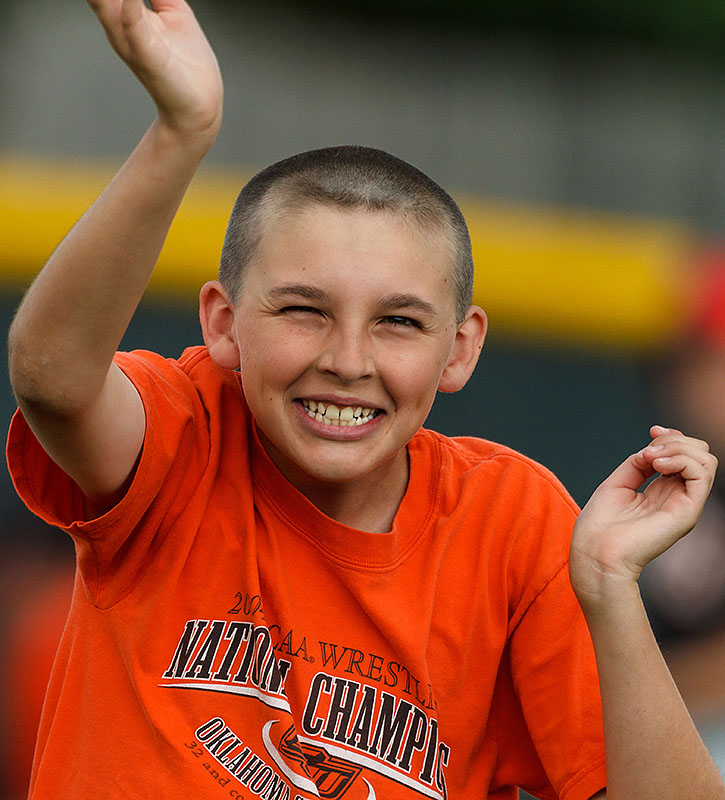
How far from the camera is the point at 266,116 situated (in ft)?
22.8

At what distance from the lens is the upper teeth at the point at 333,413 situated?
1687 millimetres

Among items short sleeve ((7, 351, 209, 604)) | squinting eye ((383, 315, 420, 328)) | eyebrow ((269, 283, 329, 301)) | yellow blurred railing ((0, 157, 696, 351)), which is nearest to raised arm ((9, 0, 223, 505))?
short sleeve ((7, 351, 209, 604))

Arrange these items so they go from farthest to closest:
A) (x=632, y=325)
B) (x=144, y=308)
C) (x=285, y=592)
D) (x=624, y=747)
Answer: (x=632, y=325) < (x=144, y=308) < (x=285, y=592) < (x=624, y=747)

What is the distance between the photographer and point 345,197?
5.58ft

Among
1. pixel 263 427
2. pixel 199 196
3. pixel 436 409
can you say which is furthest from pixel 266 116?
pixel 263 427

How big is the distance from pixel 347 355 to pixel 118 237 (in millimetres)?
389

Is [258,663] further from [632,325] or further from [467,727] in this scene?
[632,325]

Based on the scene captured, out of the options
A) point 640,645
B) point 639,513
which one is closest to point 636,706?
point 640,645

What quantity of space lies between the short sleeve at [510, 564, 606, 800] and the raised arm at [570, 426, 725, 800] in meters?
0.10

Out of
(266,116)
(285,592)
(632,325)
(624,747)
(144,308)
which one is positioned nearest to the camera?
(624,747)

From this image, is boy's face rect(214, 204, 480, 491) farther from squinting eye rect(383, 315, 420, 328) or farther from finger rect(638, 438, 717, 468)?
finger rect(638, 438, 717, 468)

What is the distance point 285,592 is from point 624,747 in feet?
1.76

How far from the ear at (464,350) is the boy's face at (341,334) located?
12 cm

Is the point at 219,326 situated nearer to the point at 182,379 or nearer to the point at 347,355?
the point at 182,379
